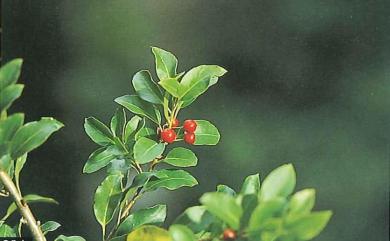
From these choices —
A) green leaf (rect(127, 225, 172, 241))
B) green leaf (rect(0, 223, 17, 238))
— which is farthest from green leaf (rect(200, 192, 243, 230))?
green leaf (rect(0, 223, 17, 238))

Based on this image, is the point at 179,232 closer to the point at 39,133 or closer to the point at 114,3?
the point at 39,133

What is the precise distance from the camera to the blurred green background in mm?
1901

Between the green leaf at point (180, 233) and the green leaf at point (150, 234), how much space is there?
0.18ft

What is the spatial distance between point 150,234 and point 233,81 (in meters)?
1.16

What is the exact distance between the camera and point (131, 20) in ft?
6.24

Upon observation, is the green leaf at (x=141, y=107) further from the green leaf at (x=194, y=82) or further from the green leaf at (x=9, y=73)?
the green leaf at (x=9, y=73)

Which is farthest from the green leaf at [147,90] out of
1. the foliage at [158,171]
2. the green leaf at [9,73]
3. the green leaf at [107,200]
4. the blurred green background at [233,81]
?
the blurred green background at [233,81]

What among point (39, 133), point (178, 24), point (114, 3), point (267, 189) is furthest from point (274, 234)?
point (114, 3)

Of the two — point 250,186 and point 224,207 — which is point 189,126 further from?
point 224,207

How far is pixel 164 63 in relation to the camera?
955 millimetres

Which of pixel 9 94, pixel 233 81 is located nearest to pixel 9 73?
pixel 9 94

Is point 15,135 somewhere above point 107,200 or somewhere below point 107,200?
above

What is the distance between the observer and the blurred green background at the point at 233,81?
1.90m

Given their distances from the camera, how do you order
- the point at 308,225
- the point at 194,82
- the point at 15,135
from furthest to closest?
the point at 194,82
the point at 15,135
the point at 308,225
